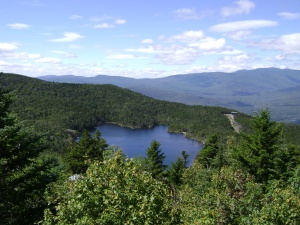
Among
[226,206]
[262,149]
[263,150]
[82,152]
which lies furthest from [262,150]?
[82,152]

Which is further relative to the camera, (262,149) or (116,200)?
(262,149)

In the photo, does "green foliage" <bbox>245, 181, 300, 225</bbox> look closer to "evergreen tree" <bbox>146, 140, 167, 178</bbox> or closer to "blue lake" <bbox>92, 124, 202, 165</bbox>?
"evergreen tree" <bbox>146, 140, 167, 178</bbox>

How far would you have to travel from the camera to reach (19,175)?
13.9m

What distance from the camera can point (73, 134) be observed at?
501ft

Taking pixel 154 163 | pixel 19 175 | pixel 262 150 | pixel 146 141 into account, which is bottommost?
pixel 146 141

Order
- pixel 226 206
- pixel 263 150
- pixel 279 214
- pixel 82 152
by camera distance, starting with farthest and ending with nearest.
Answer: pixel 82 152, pixel 263 150, pixel 226 206, pixel 279 214

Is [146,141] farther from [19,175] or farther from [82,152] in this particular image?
[19,175]

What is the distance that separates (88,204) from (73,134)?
149 metres

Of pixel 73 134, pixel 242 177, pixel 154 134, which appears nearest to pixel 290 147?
pixel 242 177

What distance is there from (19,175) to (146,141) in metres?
144

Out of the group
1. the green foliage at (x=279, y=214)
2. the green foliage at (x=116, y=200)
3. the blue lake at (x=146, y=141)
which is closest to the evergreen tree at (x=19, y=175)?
the green foliage at (x=116, y=200)

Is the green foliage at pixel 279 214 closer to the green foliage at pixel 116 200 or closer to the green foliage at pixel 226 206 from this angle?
the green foliage at pixel 226 206

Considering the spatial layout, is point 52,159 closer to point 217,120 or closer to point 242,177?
point 242,177

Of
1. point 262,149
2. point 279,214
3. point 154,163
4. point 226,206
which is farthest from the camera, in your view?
point 154,163
